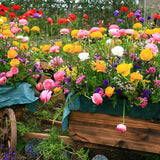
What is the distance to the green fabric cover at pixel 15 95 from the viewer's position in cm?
192

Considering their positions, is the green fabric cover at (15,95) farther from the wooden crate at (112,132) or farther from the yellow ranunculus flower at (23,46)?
the wooden crate at (112,132)

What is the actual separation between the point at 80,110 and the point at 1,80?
722 mm

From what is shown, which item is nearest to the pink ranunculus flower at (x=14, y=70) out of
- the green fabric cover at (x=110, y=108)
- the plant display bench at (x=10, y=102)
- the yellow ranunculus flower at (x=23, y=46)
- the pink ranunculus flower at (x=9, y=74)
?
the pink ranunculus flower at (x=9, y=74)

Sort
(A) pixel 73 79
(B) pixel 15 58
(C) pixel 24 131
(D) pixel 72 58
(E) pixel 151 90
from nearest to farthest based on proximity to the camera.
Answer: (E) pixel 151 90, (A) pixel 73 79, (D) pixel 72 58, (C) pixel 24 131, (B) pixel 15 58

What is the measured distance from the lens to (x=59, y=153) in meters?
1.78

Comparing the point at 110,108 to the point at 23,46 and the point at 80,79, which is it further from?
the point at 23,46

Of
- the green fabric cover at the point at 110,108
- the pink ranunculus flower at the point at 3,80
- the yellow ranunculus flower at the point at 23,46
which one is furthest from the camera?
the yellow ranunculus flower at the point at 23,46

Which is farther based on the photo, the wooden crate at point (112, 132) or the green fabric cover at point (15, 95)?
the green fabric cover at point (15, 95)

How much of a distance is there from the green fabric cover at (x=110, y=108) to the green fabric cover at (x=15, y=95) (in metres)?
0.51

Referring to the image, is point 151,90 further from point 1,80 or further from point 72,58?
point 1,80

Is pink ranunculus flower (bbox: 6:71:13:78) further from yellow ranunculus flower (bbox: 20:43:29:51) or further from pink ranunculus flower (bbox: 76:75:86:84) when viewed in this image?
pink ranunculus flower (bbox: 76:75:86:84)

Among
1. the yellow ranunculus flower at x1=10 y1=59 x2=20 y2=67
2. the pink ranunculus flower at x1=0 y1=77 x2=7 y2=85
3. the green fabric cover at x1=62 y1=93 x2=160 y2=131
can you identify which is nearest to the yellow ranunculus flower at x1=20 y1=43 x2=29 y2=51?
the yellow ranunculus flower at x1=10 y1=59 x2=20 y2=67

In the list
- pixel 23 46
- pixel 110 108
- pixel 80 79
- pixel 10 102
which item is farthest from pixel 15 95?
pixel 110 108

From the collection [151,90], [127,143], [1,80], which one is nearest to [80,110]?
[127,143]
